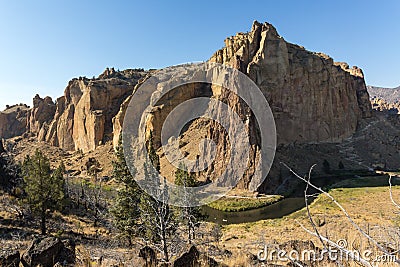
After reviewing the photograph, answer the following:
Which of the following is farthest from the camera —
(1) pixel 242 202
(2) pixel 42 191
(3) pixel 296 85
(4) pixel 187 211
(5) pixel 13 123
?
(5) pixel 13 123

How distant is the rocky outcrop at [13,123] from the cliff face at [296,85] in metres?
92.5

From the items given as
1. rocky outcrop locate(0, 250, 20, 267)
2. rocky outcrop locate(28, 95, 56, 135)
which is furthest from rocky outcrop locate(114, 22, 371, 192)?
rocky outcrop locate(0, 250, 20, 267)

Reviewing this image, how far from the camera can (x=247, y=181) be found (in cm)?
5281

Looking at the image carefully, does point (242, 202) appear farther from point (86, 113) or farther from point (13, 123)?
point (13, 123)

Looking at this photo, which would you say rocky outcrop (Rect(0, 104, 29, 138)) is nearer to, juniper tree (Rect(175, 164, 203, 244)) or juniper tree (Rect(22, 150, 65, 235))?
juniper tree (Rect(22, 150, 65, 235))

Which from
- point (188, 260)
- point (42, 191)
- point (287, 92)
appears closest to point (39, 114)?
point (287, 92)

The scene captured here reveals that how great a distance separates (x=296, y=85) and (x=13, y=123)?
12106cm

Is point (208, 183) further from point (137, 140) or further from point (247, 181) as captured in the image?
point (137, 140)

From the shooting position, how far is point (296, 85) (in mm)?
83438

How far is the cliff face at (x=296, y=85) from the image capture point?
77.9m

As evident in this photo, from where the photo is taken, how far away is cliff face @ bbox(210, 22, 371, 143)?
255 feet

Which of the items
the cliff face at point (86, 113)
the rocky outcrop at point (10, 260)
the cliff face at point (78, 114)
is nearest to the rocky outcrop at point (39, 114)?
the cliff face at point (78, 114)

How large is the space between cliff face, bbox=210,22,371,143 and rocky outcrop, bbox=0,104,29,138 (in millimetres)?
92536

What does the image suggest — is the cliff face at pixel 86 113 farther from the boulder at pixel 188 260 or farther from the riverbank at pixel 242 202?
the boulder at pixel 188 260
